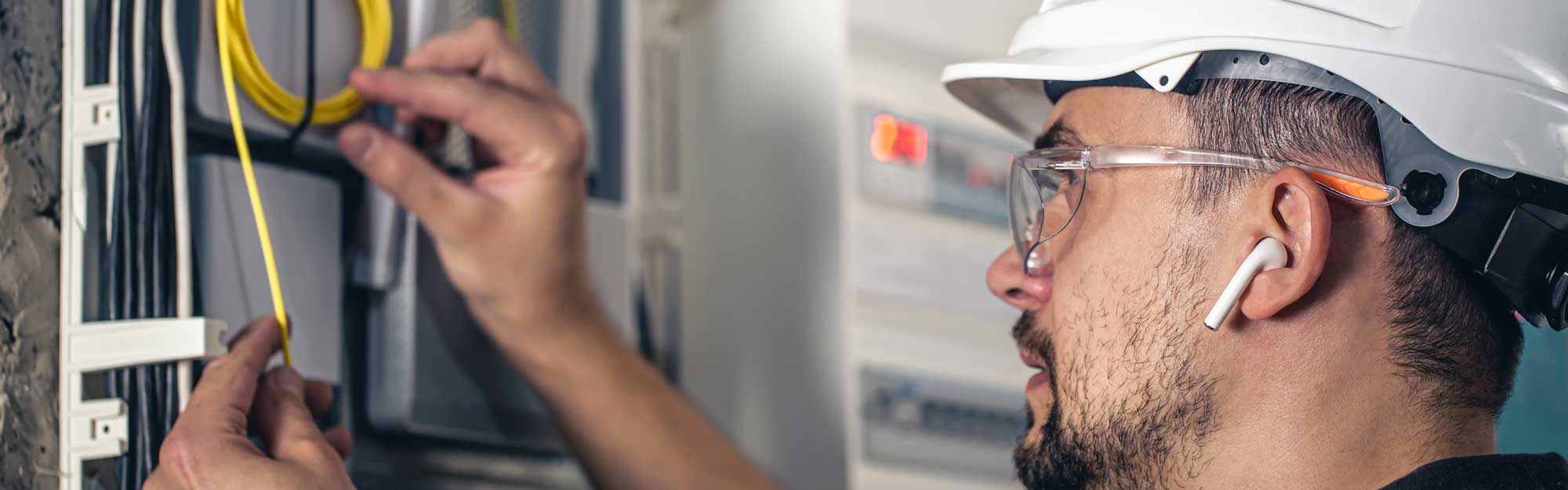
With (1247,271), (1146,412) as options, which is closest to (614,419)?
(1146,412)

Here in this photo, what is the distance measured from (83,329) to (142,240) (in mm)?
87

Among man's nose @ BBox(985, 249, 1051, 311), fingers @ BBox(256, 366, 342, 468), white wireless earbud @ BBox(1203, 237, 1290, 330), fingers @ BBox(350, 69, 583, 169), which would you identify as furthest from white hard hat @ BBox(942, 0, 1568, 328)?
fingers @ BBox(256, 366, 342, 468)

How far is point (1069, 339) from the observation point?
1204 millimetres

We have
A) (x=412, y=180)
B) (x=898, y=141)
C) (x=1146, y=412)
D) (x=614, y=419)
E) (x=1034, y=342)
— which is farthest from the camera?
(x=898, y=141)

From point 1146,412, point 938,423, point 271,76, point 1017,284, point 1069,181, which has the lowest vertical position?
point 938,423

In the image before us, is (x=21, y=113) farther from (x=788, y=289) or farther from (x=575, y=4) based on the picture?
(x=788, y=289)

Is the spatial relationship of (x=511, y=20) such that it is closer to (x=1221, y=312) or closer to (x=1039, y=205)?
(x=1039, y=205)

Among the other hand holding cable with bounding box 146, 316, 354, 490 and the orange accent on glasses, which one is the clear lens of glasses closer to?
the orange accent on glasses

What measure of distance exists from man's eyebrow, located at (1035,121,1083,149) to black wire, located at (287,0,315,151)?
721mm

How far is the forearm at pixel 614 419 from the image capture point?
153 cm

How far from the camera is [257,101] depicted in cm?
122

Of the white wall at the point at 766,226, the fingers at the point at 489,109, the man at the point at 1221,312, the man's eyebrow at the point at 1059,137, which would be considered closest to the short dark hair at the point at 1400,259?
the man at the point at 1221,312

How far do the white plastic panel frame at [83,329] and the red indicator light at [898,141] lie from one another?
1.02 meters

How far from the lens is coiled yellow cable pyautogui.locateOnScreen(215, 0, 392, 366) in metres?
1.15
